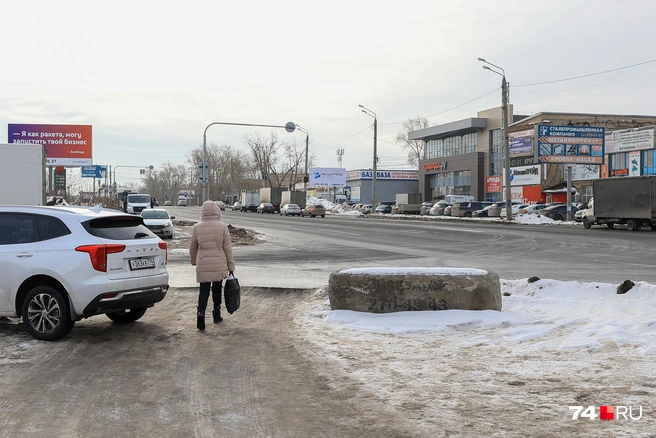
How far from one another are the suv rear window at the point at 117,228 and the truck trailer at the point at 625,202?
1176 inches

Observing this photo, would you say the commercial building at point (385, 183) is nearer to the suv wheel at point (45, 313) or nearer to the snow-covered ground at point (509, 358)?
the snow-covered ground at point (509, 358)

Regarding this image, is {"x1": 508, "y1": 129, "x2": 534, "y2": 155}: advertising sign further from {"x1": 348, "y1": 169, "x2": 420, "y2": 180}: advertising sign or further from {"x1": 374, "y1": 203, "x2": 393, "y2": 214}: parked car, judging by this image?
{"x1": 348, "y1": 169, "x2": 420, "y2": 180}: advertising sign

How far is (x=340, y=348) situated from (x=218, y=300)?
2367 mm

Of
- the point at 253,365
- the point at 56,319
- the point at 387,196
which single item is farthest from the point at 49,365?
the point at 387,196

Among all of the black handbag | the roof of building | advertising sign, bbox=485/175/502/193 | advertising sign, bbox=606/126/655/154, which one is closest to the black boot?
the black handbag

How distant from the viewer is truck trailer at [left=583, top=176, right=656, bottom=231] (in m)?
32.6

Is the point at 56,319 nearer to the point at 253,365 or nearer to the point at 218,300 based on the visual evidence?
the point at 218,300

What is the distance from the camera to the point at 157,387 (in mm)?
5582

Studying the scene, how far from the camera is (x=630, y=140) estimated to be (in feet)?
198

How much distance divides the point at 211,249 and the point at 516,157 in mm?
70388

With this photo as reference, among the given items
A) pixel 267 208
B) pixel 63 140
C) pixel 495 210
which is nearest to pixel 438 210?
pixel 495 210

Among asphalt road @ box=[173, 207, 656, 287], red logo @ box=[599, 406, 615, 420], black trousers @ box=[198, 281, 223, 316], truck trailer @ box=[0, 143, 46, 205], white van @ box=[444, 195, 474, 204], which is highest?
truck trailer @ box=[0, 143, 46, 205]

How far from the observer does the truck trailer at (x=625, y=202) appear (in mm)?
32562

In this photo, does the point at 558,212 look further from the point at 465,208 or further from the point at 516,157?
the point at 516,157
